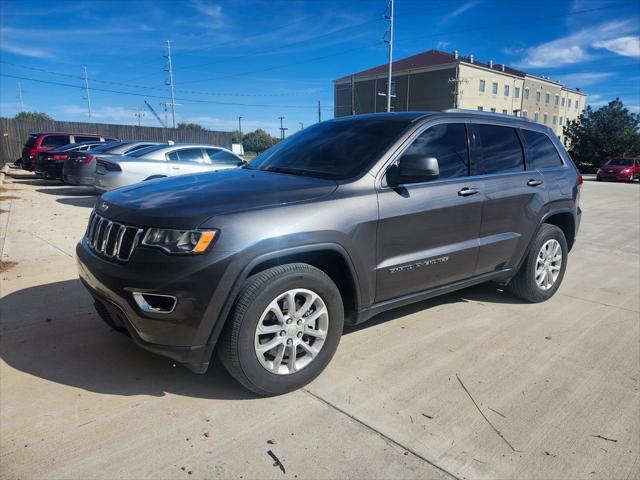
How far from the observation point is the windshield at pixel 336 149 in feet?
10.9

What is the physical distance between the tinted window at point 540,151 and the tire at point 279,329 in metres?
2.76

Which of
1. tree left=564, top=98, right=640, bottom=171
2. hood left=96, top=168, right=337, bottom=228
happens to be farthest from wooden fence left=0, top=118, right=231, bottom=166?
tree left=564, top=98, right=640, bottom=171

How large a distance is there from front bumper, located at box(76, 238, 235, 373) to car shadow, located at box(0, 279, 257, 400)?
0.46 m

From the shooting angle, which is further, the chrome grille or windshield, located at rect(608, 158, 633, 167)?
windshield, located at rect(608, 158, 633, 167)

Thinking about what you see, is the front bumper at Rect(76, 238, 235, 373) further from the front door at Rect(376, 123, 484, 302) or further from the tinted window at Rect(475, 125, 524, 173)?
the tinted window at Rect(475, 125, 524, 173)

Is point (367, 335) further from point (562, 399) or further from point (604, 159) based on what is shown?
point (604, 159)

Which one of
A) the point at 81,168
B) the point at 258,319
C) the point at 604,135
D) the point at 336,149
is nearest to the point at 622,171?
the point at 604,135

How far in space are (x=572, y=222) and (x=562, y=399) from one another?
2.63 metres

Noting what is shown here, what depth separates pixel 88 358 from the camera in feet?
10.7

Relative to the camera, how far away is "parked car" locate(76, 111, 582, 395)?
2.48 metres

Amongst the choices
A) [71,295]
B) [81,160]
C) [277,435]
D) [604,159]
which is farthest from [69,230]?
[604,159]

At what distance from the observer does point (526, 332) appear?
3.90 metres

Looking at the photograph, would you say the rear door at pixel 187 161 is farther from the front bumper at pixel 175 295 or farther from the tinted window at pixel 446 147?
the front bumper at pixel 175 295

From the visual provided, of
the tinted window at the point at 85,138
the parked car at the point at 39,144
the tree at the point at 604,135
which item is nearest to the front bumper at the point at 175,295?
the parked car at the point at 39,144
